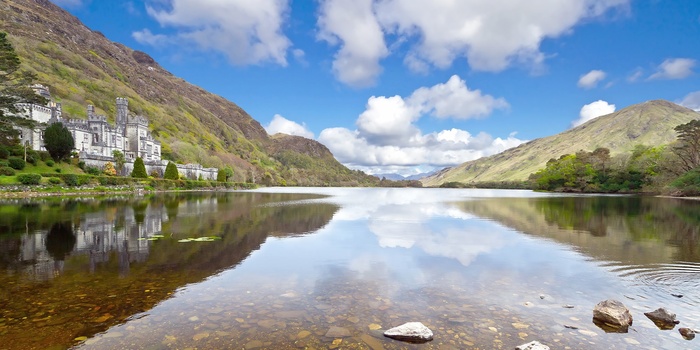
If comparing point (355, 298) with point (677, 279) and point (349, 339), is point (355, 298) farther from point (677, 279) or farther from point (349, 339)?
point (677, 279)

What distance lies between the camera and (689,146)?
88375 mm

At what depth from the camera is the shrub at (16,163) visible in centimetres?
6531

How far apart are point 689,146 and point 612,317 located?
362 feet

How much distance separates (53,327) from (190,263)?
7162mm

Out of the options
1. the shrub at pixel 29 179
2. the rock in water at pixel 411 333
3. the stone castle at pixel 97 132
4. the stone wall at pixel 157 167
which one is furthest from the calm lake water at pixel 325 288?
the stone castle at pixel 97 132

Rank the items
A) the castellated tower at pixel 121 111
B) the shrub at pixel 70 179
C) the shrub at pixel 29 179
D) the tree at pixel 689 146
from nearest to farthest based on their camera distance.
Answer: the shrub at pixel 29 179 → the shrub at pixel 70 179 → the tree at pixel 689 146 → the castellated tower at pixel 121 111

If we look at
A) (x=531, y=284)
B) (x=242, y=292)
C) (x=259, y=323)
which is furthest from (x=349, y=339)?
(x=531, y=284)

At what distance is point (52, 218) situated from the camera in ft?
99.8

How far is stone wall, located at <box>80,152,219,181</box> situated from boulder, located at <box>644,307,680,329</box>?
10578cm

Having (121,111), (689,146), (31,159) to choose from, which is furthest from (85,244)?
(121,111)

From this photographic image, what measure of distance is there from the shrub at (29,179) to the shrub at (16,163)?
8569mm

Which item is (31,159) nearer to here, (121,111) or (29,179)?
(29,179)

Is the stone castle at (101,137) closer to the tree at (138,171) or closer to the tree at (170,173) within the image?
the tree at (138,171)

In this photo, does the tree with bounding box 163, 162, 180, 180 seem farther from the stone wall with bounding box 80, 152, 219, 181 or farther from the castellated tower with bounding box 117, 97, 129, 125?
the castellated tower with bounding box 117, 97, 129, 125
